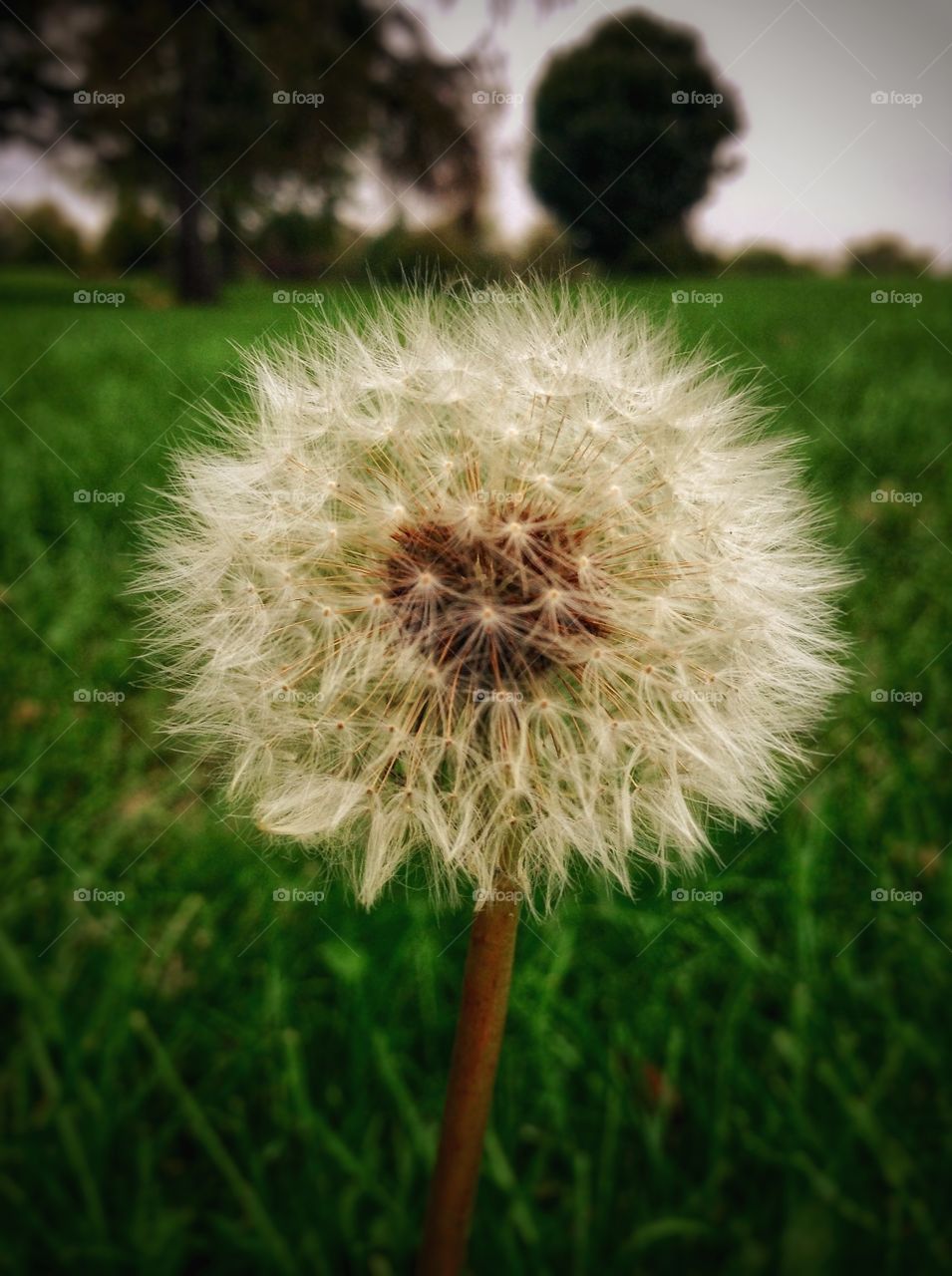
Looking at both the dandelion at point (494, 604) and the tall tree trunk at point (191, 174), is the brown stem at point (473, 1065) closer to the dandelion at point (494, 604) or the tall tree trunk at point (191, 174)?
the dandelion at point (494, 604)

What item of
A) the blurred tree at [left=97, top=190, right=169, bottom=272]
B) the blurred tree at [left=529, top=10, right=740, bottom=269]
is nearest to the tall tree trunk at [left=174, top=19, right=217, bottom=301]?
the blurred tree at [left=97, top=190, right=169, bottom=272]

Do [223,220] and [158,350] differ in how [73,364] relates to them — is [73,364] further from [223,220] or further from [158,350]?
[223,220]

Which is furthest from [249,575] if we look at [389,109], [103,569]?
[389,109]

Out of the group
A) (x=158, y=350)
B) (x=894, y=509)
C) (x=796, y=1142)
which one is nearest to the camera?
(x=796, y=1142)

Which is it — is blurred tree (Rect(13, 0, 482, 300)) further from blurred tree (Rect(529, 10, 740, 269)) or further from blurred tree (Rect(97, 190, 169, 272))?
blurred tree (Rect(529, 10, 740, 269))

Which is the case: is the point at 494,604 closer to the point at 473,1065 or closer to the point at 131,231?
the point at 473,1065

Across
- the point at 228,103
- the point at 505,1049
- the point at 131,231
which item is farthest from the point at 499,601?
the point at 131,231
